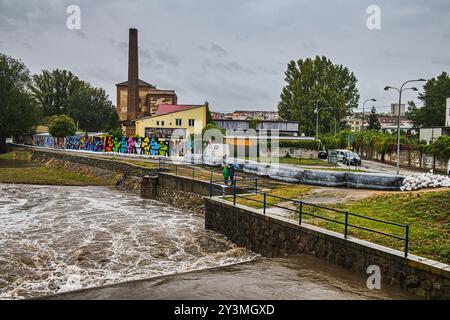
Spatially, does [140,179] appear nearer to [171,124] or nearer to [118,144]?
[118,144]

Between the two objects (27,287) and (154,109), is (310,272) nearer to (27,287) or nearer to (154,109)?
(27,287)

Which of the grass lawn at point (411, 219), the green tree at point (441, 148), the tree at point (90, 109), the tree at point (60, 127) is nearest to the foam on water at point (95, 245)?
the grass lawn at point (411, 219)

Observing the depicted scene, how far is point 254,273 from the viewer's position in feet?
32.7

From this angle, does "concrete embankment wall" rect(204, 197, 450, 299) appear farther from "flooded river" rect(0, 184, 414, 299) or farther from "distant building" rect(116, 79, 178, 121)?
Result: "distant building" rect(116, 79, 178, 121)

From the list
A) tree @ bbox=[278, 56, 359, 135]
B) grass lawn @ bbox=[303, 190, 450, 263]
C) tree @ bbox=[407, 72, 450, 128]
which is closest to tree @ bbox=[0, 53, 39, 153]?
tree @ bbox=[278, 56, 359, 135]

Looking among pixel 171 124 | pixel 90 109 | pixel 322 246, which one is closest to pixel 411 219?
pixel 322 246

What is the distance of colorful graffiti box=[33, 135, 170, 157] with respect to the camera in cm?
4434

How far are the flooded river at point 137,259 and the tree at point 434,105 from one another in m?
68.1

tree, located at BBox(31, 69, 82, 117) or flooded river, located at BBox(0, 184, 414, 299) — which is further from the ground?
tree, located at BBox(31, 69, 82, 117)

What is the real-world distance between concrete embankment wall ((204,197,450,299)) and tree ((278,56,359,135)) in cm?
5360

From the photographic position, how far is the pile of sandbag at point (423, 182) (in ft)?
58.6

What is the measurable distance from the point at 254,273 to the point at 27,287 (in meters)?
6.24

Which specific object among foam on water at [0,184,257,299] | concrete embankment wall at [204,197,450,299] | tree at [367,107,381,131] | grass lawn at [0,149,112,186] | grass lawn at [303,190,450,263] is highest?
tree at [367,107,381,131]

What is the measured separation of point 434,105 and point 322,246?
7559cm
